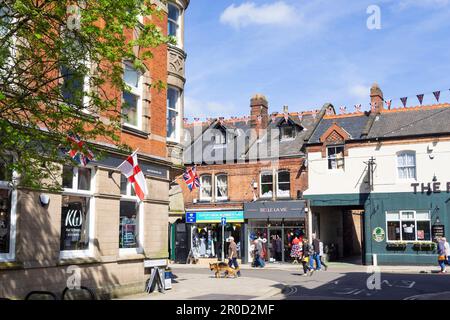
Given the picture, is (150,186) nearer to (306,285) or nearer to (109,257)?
(109,257)

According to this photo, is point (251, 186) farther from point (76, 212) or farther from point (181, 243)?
point (76, 212)

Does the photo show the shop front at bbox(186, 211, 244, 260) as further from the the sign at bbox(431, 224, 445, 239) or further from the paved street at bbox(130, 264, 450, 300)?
the paved street at bbox(130, 264, 450, 300)

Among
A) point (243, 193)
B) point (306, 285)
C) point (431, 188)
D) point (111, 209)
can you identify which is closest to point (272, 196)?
point (243, 193)

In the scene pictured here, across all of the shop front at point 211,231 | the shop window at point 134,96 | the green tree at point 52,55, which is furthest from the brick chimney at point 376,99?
the green tree at point 52,55

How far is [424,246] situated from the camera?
28.4 metres

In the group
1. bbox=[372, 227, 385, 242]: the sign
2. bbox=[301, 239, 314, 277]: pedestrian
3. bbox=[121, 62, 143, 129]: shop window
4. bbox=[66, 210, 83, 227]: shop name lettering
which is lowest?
bbox=[301, 239, 314, 277]: pedestrian

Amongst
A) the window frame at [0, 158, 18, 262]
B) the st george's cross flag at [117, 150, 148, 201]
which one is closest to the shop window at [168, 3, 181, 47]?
the st george's cross flag at [117, 150, 148, 201]

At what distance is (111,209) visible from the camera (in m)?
14.0

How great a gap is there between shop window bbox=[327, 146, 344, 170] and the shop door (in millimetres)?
10823

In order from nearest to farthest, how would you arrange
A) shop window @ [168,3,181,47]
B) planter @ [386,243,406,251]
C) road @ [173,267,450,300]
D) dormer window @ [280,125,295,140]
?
road @ [173,267,450,300], shop window @ [168,3,181,47], planter @ [386,243,406,251], dormer window @ [280,125,295,140]

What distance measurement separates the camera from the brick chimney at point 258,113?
36.8 meters

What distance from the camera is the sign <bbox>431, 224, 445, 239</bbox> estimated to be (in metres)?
28.0

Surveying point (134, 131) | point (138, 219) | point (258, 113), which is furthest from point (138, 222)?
point (258, 113)

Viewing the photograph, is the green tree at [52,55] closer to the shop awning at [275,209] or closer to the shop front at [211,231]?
the shop awning at [275,209]
